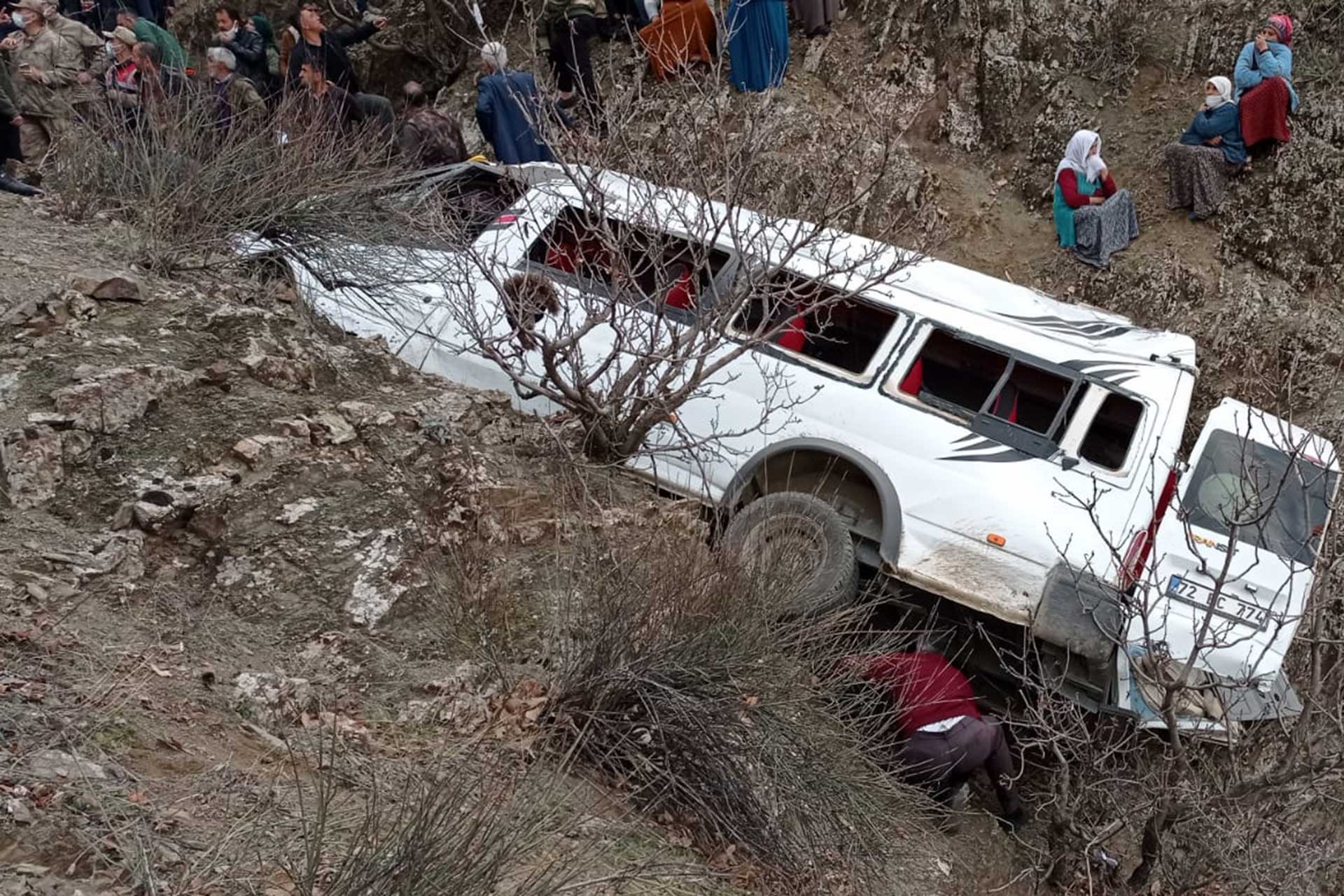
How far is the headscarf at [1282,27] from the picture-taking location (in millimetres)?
11133

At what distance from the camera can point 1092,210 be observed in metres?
11.5

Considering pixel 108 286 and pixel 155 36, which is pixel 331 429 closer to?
pixel 108 286

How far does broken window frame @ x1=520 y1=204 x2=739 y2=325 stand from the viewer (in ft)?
22.0

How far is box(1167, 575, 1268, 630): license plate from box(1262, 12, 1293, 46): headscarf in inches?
268

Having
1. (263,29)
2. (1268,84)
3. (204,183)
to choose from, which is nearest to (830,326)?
(204,183)

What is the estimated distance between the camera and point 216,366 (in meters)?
6.26

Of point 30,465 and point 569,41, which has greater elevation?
point 569,41

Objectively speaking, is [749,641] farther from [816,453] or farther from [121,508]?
[121,508]

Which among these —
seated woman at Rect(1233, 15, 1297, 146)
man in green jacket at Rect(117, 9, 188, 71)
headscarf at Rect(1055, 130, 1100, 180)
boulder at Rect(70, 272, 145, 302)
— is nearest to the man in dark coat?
man in green jacket at Rect(117, 9, 188, 71)

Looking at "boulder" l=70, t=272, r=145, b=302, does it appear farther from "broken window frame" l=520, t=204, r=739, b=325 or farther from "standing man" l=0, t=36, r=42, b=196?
"standing man" l=0, t=36, r=42, b=196

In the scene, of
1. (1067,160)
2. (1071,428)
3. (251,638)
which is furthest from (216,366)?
(1067,160)

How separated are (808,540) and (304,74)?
18.9 ft

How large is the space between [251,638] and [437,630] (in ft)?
2.75

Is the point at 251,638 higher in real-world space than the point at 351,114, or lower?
lower
